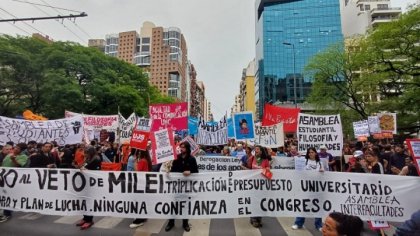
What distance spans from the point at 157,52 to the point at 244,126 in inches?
5264

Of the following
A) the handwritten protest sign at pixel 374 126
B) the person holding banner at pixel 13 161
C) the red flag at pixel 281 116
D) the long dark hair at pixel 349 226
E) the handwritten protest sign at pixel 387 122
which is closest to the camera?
the long dark hair at pixel 349 226

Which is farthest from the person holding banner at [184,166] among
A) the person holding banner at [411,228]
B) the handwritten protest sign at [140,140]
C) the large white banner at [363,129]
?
the large white banner at [363,129]

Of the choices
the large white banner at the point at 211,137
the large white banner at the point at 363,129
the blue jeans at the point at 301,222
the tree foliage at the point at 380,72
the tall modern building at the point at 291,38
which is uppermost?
the tall modern building at the point at 291,38

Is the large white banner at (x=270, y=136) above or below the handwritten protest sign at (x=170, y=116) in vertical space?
below

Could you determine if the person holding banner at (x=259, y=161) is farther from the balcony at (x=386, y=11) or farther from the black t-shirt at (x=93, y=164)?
the balcony at (x=386, y=11)

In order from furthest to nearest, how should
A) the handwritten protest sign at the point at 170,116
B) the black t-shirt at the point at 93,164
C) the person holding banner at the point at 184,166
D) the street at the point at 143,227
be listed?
1. the handwritten protest sign at the point at 170,116
2. the black t-shirt at the point at 93,164
3. the person holding banner at the point at 184,166
4. the street at the point at 143,227

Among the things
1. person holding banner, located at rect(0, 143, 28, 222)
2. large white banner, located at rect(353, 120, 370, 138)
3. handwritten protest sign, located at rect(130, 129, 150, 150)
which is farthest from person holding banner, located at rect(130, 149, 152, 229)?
large white banner, located at rect(353, 120, 370, 138)

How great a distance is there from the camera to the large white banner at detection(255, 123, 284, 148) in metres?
10.5

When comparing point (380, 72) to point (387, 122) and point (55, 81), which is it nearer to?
point (387, 122)

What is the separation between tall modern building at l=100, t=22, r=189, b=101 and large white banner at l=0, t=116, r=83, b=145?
403ft

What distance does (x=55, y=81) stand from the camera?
1251 inches

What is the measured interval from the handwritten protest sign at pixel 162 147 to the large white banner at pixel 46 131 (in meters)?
5.43

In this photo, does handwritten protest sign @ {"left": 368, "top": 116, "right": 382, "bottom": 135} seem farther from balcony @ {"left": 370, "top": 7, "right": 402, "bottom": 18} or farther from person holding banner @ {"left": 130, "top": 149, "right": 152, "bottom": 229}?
balcony @ {"left": 370, "top": 7, "right": 402, "bottom": 18}

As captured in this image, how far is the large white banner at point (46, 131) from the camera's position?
35.1ft
